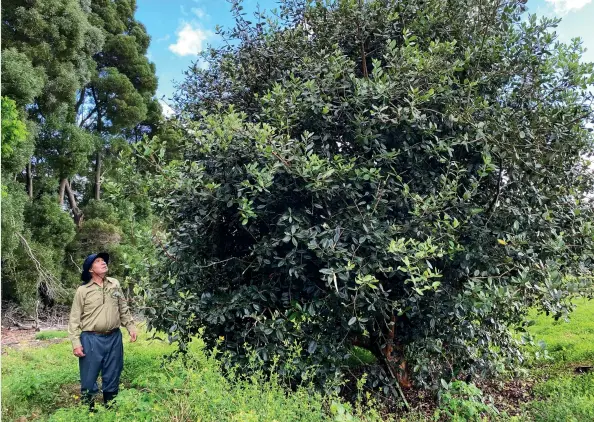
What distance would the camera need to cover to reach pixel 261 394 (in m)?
2.87

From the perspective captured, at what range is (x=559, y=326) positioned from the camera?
742 cm

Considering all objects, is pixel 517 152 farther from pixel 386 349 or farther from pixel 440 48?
pixel 386 349

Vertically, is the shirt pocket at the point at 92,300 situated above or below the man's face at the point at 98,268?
below

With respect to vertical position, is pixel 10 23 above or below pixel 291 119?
above

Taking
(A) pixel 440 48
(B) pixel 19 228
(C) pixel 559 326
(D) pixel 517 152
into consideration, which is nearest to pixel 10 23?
(B) pixel 19 228

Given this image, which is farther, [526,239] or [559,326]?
[559,326]

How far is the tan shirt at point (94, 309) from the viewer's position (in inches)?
166

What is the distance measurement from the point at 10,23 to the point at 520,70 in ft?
41.0

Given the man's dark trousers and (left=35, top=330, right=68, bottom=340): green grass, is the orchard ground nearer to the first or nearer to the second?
the man's dark trousers

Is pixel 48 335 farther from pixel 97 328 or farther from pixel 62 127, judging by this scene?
pixel 97 328

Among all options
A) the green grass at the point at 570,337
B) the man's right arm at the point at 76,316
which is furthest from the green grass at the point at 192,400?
the green grass at the point at 570,337

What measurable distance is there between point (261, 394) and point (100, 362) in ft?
6.98

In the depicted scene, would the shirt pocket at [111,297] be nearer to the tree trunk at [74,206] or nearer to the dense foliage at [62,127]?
the dense foliage at [62,127]

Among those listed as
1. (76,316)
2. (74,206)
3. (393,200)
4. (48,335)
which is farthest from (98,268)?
(74,206)
